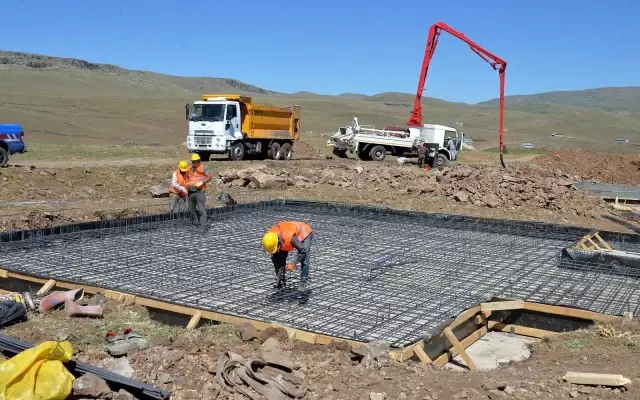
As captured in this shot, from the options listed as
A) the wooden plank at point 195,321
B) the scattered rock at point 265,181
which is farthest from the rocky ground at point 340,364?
the scattered rock at point 265,181

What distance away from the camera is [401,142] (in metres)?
21.8

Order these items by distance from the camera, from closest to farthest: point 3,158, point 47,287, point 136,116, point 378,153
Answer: point 47,287 → point 3,158 → point 378,153 → point 136,116

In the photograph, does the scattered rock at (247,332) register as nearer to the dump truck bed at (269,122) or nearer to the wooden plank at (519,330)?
the wooden plank at (519,330)

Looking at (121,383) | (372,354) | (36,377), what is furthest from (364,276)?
(36,377)

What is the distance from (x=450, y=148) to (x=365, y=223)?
12.4 meters

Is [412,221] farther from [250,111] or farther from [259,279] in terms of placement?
[250,111]

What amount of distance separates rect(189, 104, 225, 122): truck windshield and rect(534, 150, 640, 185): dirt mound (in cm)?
1114

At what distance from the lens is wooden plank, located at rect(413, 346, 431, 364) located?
4738 mm

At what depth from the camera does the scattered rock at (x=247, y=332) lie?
496 cm

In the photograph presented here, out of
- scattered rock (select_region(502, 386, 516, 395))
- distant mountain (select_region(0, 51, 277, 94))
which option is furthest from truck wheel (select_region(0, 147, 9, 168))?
distant mountain (select_region(0, 51, 277, 94))

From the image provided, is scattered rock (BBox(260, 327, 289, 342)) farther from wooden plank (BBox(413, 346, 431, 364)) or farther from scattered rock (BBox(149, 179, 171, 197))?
scattered rock (BBox(149, 179, 171, 197))

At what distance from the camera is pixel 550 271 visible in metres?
7.75

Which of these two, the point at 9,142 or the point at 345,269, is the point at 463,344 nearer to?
the point at 345,269

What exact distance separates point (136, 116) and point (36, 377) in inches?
1595
